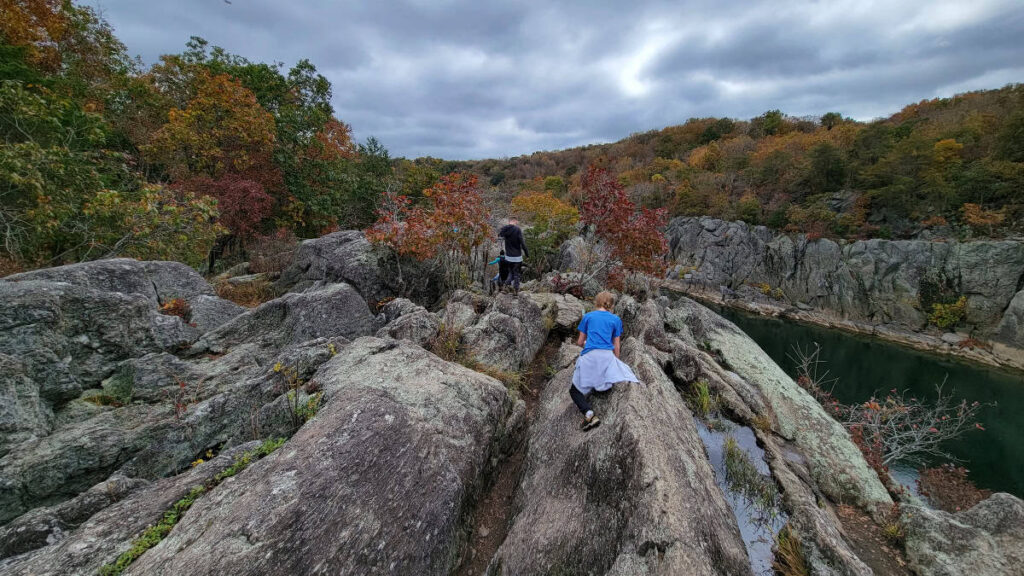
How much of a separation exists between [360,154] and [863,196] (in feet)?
147

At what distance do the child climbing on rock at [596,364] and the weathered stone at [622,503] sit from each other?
217mm

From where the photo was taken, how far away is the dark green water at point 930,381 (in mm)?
13102

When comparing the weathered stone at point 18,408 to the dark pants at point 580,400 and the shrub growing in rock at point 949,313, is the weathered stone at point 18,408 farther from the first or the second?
the shrub growing in rock at point 949,313

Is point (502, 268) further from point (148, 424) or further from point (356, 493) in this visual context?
point (148, 424)

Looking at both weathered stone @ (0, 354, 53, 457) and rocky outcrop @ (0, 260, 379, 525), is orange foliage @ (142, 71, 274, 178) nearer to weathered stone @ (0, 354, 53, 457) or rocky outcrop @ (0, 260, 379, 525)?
rocky outcrop @ (0, 260, 379, 525)

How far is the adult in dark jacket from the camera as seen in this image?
10.0 meters

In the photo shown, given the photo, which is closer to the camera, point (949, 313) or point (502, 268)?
point (502, 268)

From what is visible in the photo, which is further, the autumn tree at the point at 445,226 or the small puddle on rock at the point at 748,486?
the autumn tree at the point at 445,226

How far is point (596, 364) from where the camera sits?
5.52 m

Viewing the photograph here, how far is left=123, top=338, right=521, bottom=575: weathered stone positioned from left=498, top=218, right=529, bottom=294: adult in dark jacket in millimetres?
5310

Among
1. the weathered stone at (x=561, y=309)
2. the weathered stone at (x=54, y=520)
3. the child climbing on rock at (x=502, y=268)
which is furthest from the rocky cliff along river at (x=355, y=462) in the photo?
the child climbing on rock at (x=502, y=268)

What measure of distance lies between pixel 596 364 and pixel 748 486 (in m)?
3.73

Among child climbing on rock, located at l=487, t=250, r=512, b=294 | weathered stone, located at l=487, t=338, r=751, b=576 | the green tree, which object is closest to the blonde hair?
weathered stone, located at l=487, t=338, r=751, b=576

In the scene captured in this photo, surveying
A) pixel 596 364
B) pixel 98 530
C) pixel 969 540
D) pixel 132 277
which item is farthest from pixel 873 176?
pixel 132 277
